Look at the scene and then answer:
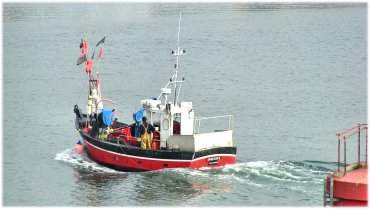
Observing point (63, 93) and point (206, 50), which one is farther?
point (206, 50)

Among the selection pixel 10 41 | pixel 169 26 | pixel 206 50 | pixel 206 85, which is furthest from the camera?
pixel 169 26

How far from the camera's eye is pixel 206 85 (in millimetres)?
64438

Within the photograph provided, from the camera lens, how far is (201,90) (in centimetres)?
6247

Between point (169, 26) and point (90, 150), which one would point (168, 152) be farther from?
point (169, 26)

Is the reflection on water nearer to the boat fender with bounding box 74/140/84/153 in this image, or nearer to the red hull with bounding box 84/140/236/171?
the red hull with bounding box 84/140/236/171

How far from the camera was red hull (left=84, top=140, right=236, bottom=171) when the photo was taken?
40.4m

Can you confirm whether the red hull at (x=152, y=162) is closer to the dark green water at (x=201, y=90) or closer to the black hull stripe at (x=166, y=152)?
the black hull stripe at (x=166, y=152)

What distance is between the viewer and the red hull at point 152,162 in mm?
40375

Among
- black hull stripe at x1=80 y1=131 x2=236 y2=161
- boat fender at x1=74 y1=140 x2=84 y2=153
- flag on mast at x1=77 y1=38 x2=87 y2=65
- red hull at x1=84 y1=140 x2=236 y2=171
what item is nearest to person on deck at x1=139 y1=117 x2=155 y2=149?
black hull stripe at x1=80 y1=131 x2=236 y2=161

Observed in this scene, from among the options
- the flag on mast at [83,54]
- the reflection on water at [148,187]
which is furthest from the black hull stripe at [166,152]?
the flag on mast at [83,54]

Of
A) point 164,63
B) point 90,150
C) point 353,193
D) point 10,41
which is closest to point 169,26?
point 10,41

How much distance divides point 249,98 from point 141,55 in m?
20.5

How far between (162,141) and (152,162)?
3.56 ft

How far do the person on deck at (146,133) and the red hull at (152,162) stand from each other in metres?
0.60
